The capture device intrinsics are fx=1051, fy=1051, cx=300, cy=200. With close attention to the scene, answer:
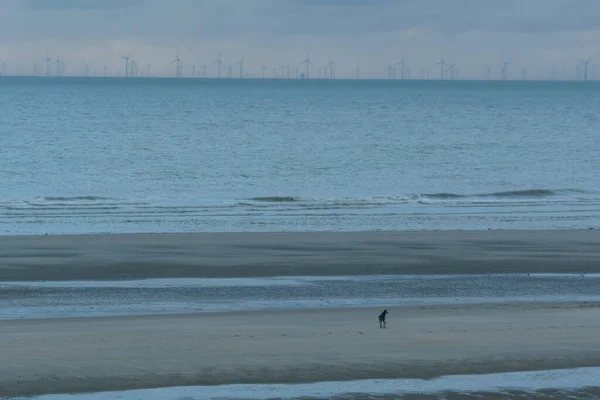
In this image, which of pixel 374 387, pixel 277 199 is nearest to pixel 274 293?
pixel 374 387

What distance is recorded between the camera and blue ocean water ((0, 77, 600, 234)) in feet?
125

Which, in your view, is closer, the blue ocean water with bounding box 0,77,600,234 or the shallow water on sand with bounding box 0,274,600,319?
the shallow water on sand with bounding box 0,274,600,319

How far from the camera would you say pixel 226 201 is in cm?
4581

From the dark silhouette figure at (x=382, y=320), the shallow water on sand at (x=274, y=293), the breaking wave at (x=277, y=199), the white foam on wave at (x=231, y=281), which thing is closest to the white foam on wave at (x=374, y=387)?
the dark silhouette figure at (x=382, y=320)

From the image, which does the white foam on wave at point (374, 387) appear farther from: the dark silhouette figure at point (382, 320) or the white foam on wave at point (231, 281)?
the white foam on wave at point (231, 281)

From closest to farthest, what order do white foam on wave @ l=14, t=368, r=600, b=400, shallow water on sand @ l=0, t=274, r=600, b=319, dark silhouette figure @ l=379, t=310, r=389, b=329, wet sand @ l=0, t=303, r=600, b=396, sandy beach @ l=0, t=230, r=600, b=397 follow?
white foam on wave @ l=14, t=368, r=600, b=400 → wet sand @ l=0, t=303, r=600, b=396 → sandy beach @ l=0, t=230, r=600, b=397 → dark silhouette figure @ l=379, t=310, r=389, b=329 → shallow water on sand @ l=0, t=274, r=600, b=319

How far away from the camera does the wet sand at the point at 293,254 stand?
81.9 feet

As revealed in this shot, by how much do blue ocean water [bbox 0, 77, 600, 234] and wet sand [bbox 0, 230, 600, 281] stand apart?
312cm

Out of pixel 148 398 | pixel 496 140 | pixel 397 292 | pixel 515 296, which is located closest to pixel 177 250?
pixel 397 292

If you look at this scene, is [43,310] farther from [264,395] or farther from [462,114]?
[462,114]

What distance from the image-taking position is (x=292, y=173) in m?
60.7

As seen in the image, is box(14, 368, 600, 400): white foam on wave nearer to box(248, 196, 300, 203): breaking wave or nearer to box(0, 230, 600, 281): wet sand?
box(0, 230, 600, 281): wet sand

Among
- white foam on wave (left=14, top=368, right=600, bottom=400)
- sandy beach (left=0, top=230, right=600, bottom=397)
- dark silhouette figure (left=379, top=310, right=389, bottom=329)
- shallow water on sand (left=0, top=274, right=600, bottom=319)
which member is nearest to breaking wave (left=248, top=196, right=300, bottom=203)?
sandy beach (left=0, top=230, right=600, bottom=397)

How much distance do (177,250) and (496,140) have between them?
215 ft
